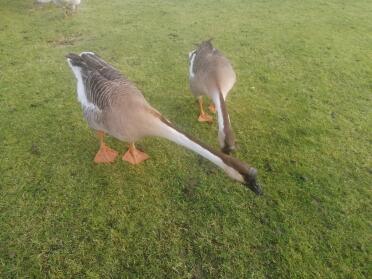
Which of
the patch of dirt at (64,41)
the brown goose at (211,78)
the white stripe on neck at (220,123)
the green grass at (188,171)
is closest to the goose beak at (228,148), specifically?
the white stripe on neck at (220,123)

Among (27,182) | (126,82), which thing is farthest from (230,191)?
(27,182)

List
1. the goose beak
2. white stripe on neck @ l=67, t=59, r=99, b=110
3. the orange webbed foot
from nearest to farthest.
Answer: the goose beak
white stripe on neck @ l=67, t=59, r=99, b=110
the orange webbed foot

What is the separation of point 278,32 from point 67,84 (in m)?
3.18

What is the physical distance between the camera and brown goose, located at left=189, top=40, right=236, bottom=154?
106 inches

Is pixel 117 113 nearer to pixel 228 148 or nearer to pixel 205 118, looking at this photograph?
pixel 228 148

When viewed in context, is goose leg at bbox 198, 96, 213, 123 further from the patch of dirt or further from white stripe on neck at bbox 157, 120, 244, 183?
the patch of dirt

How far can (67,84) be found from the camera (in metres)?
3.86

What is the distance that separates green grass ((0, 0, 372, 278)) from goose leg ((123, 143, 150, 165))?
0.09m

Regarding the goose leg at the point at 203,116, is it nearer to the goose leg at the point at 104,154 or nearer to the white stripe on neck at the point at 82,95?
the goose leg at the point at 104,154

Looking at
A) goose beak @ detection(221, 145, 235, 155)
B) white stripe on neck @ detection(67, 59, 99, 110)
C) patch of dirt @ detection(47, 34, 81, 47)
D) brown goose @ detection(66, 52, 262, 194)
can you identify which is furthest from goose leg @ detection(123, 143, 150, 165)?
patch of dirt @ detection(47, 34, 81, 47)

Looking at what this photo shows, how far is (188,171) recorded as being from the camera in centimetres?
285

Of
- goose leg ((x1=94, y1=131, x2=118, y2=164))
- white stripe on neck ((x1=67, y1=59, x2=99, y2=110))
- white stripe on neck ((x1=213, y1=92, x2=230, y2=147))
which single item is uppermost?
white stripe on neck ((x1=213, y1=92, x2=230, y2=147))

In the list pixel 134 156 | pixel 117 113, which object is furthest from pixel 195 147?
pixel 134 156

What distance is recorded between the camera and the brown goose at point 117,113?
88.9 inches
